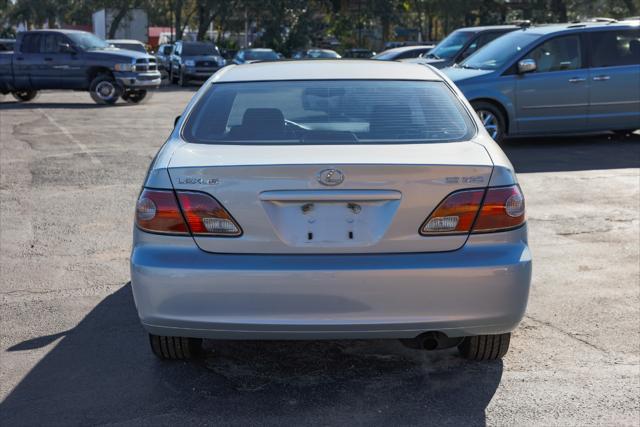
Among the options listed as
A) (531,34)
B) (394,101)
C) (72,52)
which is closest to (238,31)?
(72,52)

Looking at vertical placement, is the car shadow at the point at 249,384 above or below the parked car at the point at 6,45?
below

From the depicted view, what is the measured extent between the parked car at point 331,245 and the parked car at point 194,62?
90.0ft

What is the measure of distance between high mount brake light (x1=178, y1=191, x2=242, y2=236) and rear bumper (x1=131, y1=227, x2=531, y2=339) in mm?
98

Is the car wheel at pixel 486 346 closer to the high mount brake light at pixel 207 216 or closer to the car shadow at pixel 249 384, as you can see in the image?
the car shadow at pixel 249 384

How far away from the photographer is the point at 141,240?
409 cm

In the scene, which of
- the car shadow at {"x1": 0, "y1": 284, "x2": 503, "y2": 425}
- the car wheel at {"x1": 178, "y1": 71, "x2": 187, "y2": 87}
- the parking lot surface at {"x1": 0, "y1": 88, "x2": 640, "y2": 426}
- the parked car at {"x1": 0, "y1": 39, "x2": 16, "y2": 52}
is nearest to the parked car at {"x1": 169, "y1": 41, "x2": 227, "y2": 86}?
the car wheel at {"x1": 178, "y1": 71, "x2": 187, "y2": 87}

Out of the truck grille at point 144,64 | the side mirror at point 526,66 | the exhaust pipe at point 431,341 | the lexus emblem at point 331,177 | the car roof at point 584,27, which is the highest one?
the car roof at point 584,27

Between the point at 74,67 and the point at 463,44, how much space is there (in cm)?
988

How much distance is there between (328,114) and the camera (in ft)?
15.7

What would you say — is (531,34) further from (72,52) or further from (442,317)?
(72,52)

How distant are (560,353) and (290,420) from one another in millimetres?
1709

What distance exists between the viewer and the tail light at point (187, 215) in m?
3.94

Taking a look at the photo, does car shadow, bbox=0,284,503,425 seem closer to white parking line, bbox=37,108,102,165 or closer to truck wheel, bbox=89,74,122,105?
white parking line, bbox=37,108,102,165

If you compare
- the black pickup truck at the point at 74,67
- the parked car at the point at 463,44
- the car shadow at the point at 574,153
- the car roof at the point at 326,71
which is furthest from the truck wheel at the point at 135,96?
the car roof at the point at 326,71
